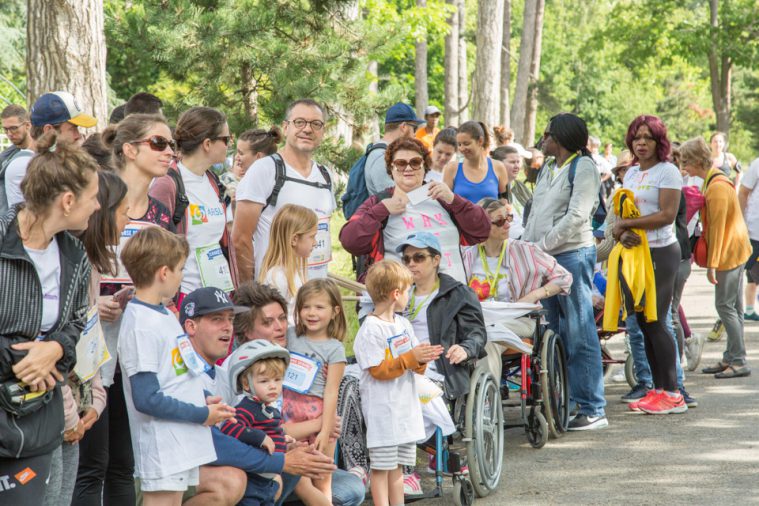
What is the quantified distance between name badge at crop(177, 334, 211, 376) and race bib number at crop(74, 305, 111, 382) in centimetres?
35

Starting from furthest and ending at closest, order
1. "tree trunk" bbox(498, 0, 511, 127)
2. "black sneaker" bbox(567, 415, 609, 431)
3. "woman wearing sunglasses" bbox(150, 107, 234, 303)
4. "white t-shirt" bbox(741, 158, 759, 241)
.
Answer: "tree trunk" bbox(498, 0, 511, 127)
"white t-shirt" bbox(741, 158, 759, 241)
"black sneaker" bbox(567, 415, 609, 431)
"woman wearing sunglasses" bbox(150, 107, 234, 303)

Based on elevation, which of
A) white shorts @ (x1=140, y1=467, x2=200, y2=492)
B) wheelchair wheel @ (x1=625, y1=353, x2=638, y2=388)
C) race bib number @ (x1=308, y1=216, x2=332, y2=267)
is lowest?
wheelchair wheel @ (x1=625, y1=353, x2=638, y2=388)

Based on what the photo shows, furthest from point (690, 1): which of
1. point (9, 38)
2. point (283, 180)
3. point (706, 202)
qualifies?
point (283, 180)

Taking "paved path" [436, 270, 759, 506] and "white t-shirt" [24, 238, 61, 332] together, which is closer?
"white t-shirt" [24, 238, 61, 332]

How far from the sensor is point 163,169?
4996 millimetres

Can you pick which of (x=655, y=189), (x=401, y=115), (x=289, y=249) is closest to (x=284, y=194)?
(x=289, y=249)

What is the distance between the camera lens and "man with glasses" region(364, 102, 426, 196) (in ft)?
28.9

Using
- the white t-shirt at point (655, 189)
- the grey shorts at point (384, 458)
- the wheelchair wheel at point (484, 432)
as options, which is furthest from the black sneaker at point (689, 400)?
the grey shorts at point (384, 458)

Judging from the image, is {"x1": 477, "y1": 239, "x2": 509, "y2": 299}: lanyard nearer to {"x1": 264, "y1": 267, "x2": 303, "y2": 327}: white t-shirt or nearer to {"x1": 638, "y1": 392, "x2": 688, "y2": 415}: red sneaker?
{"x1": 638, "y1": 392, "x2": 688, "y2": 415}: red sneaker

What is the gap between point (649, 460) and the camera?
7047 millimetres

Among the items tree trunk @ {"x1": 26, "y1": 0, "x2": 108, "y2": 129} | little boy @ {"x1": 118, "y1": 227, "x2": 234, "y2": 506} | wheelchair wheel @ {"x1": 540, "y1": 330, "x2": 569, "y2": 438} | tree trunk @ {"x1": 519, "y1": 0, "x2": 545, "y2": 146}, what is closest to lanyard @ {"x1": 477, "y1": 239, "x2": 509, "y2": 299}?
wheelchair wheel @ {"x1": 540, "y1": 330, "x2": 569, "y2": 438}

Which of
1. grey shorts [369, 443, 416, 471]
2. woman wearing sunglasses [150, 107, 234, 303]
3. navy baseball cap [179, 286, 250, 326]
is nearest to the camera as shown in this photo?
navy baseball cap [179, 286, 250, 326]

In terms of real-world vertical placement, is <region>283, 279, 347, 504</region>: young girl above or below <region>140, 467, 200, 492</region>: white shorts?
above

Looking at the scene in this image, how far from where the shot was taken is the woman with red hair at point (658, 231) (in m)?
8.26
